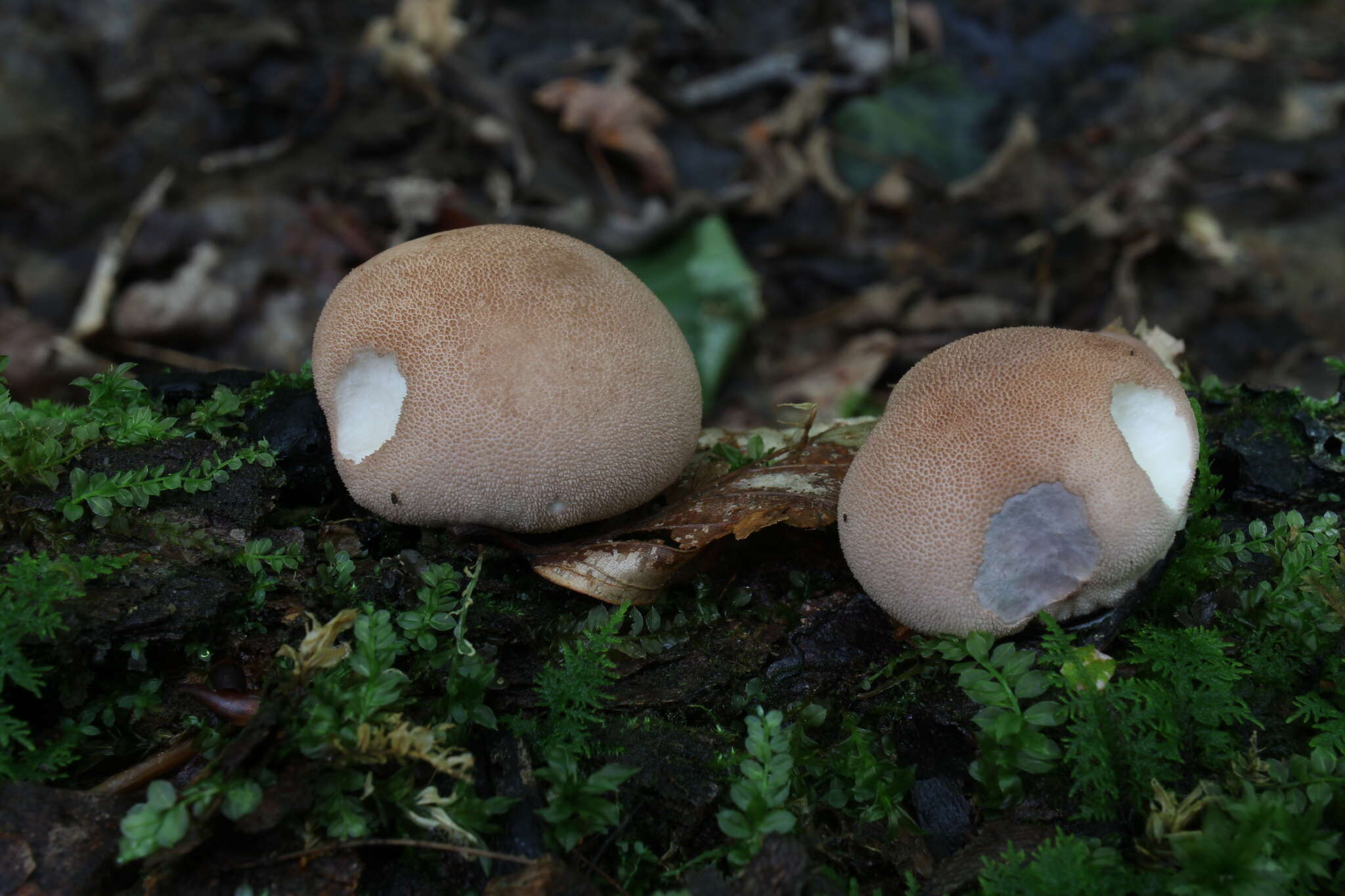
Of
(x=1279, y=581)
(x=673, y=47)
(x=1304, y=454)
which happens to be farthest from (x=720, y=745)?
(x=673, y=47)

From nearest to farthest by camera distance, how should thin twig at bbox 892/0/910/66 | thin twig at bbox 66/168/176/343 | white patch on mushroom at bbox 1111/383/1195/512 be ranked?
1. white patch on mushroom at bbox 1111/383/1195/512
2. thin twig at bbox 66/168/176/343
3. thin twig at bbox 892/0/910/66

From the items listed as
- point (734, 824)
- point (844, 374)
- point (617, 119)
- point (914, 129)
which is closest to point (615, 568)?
point (734, 824)

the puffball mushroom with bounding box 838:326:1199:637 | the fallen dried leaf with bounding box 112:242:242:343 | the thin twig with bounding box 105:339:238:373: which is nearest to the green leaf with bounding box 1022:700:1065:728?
the puffball mushroom with bounding box 838:326:1199:637

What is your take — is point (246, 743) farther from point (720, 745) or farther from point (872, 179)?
point (872, 179)

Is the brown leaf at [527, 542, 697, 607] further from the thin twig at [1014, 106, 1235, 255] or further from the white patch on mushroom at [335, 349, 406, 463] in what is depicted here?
the thin twig at [1014, 106, 1235, 255]

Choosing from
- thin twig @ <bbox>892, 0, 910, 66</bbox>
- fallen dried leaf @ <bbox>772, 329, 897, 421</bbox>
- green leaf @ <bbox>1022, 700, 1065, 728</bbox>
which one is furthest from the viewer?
thin twig @ <bbox>892, 0, 910, 66</bbox>

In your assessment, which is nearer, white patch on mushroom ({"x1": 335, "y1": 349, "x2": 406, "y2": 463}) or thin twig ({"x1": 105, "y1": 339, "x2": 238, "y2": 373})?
white patch on mushroom ({"x1": 335, "y1": 349, "x2": 406, "y2": 463})

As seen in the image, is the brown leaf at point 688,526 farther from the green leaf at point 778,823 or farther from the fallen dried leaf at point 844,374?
Result: the fallen dried leaf at point 844,374

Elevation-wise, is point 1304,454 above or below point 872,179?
above

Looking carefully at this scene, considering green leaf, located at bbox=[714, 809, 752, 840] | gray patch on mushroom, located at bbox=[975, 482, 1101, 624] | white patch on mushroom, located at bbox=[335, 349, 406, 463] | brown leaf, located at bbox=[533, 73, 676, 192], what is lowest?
brown leaf, located at bbox=[533, 73, 676, 192]
